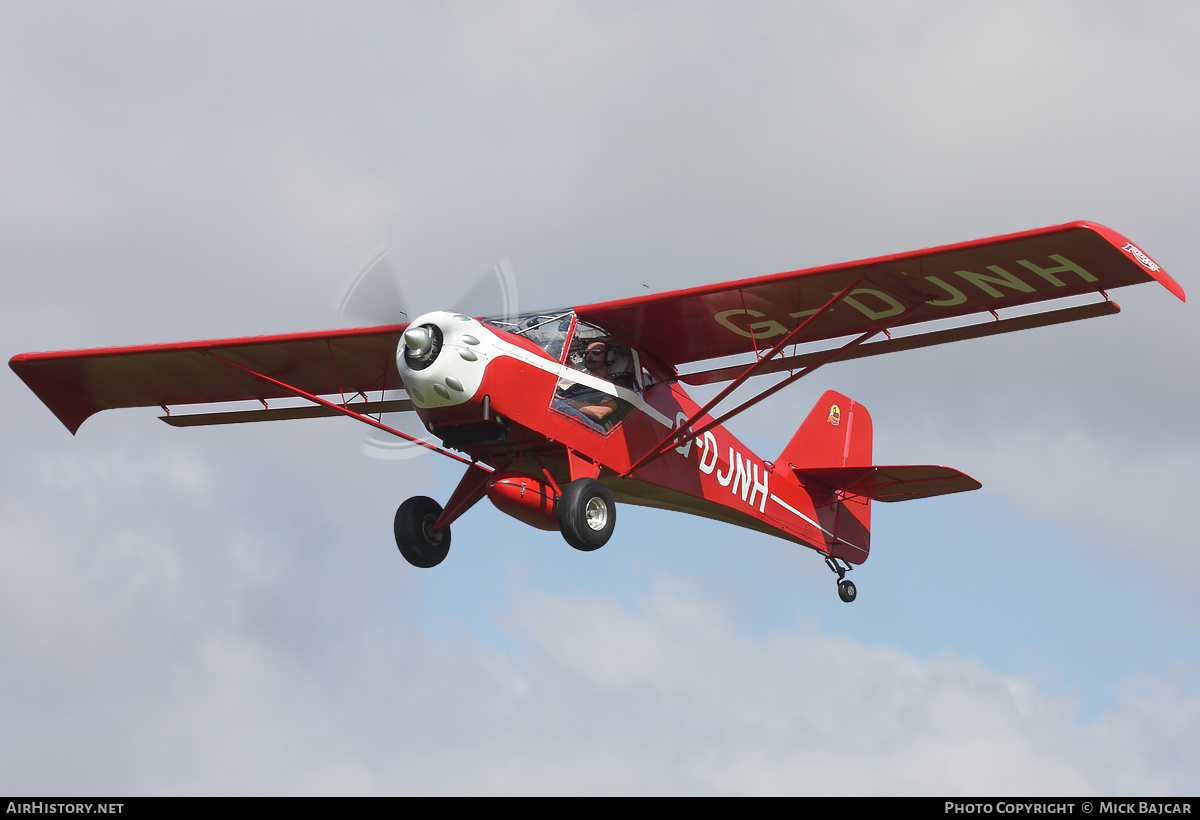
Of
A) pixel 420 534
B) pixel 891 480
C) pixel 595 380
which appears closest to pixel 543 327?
pixel 595 380

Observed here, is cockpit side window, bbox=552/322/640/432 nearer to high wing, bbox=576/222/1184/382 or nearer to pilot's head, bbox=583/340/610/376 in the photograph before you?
pilot's head, bbox=583/340/610/376

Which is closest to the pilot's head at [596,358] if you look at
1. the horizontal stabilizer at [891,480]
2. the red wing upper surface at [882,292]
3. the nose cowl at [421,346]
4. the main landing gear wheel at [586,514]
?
the red wing upper surface at [882,292]

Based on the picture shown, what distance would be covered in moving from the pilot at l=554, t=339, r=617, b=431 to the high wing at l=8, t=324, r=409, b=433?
209 cm

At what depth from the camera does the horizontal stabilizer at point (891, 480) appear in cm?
1705

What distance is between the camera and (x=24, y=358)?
16734 mm

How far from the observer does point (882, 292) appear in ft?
47.0

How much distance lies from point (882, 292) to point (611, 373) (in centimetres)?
291

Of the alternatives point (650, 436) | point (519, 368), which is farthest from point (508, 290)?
point (650, 436)

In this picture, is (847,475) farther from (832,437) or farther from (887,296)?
(887,296)

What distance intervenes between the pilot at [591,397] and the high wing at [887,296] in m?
0.32
